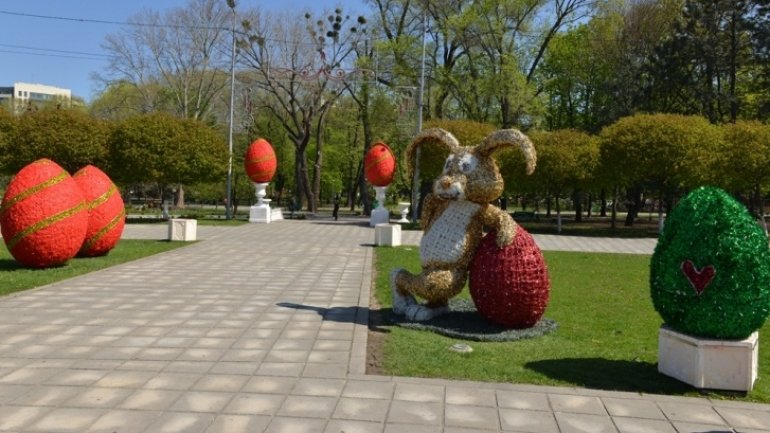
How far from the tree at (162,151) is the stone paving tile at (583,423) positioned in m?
25.0

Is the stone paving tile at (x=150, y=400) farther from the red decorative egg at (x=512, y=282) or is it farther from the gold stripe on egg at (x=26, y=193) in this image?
the gold stripe on egg at (x=26, y=193)

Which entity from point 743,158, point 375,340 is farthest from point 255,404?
point 743,158

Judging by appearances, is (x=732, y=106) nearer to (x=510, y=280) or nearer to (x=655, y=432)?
(x=510, y=280)

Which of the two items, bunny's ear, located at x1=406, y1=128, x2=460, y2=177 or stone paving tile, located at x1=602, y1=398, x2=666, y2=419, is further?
bunny's ear, located at x1=406, y1=128, x2=460, y2=177

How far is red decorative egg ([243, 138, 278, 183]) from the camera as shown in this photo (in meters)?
27.5

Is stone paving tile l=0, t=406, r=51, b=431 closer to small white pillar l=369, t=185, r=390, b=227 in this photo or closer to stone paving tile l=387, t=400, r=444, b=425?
stone paving tile l=387, t=400, r=444, b=425

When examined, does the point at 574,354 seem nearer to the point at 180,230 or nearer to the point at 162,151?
the point at 180,230

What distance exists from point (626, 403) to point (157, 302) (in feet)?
23.0

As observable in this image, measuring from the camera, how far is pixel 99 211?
1375cm

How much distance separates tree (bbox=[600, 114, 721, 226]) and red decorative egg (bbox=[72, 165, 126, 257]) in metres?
20.3

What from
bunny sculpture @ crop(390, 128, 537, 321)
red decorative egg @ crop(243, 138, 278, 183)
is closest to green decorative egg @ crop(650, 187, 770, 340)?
bunny sculpture @ crop(390, 128, 537, 321)

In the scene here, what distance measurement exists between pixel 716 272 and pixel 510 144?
2.91 meters

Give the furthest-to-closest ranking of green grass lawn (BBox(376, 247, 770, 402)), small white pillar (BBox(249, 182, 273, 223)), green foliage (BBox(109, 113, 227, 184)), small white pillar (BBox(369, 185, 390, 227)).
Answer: small white pillar (BBox(249, 182, 273, 223))
small white pillar (BBox(369, 185, 390, 227))
green foliage (BBox(109, 113, 227, 184))
green grass lawn (BBox(376, 247, 770, 402))

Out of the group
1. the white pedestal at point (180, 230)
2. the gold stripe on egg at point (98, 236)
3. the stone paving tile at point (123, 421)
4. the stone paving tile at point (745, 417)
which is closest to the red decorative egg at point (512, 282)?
the stone paving tile at point (745, 417)
